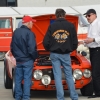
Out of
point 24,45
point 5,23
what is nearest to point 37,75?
point 24,45

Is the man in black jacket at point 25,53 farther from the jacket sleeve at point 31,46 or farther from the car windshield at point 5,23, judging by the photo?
the car windshield at point 5,23

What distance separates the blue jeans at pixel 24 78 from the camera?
30.6 feet

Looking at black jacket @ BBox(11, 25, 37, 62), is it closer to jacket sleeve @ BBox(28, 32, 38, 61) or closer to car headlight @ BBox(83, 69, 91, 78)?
jacket sleeve @ BBox(28, 32, 38, 61)

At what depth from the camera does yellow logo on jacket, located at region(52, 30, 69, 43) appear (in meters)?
9.05

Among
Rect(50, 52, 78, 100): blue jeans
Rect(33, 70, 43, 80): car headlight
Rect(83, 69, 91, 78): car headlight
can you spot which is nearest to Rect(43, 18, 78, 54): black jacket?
Rect(50, 52, 78, 100): blue jeans

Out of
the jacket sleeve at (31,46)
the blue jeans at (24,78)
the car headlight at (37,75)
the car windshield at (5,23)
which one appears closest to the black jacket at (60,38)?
the jacket sleeve at (31,46)

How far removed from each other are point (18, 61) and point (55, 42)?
83 centimetres

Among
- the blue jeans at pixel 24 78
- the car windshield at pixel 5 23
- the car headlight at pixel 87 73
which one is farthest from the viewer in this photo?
the car windshield at pixel 5 23

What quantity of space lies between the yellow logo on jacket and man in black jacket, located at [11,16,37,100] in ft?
1.46

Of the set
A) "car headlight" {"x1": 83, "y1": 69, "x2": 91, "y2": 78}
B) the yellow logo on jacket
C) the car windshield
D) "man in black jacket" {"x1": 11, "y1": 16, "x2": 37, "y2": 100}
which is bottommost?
the car windshield

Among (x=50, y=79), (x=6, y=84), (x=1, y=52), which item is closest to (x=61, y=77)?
(x=50, y=79)

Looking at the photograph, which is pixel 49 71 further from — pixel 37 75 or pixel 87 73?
pixel 87 73

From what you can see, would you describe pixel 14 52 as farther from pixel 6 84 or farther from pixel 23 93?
pixel 6 84

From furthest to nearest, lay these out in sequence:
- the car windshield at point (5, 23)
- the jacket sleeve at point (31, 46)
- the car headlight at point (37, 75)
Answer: the car windshield at point (5, 23)
the car headlight at point (37, 75)
the jacket sleeve at point (31, 46)
